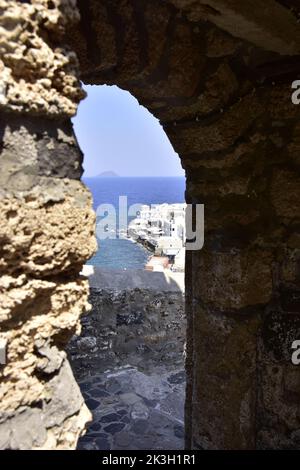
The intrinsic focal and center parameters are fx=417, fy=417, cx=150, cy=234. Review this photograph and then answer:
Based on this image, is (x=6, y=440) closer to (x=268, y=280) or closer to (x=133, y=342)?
(x=268, y=280)

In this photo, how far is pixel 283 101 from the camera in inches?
79.9

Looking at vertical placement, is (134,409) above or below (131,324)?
below

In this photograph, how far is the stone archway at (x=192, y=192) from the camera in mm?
1043

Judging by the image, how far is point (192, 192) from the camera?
2389mm

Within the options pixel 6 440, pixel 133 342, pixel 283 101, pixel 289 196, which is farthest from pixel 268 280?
pixel 133 342

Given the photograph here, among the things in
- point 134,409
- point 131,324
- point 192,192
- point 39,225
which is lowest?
point 134,409

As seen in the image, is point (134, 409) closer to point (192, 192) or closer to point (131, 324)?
point (131, 324)

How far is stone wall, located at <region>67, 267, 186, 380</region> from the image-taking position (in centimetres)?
468

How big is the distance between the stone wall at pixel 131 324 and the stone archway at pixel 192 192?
7.55ft

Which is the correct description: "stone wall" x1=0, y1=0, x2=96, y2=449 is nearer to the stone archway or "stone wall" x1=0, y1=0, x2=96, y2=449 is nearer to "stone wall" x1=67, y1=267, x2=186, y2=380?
the stone archway

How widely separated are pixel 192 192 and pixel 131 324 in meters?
2.81

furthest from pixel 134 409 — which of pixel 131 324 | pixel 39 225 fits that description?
pixel 39 225

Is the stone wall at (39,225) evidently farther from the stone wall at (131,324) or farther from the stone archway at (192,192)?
the stone wall at (131,324)

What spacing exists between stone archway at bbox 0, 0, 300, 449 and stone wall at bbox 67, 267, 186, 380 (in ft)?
7.55
